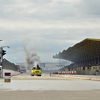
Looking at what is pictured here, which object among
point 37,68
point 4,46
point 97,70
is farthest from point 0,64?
point 97,70

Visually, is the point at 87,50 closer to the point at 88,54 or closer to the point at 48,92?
the point at 88,54

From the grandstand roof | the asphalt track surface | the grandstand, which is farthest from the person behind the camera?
the grandstand roof

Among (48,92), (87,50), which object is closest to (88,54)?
(87,50)

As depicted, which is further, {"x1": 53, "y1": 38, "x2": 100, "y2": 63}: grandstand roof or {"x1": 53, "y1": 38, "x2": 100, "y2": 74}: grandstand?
{"x1": 53, "y1": 38, "x2": 100, "y2": 63}: grandstand roof

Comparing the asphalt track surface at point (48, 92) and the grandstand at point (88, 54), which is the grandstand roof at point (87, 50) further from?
the asphalt track surface at point (48, 92)

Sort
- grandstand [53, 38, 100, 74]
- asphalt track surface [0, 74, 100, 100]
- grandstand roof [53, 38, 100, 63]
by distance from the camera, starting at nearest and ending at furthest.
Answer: asphalt track surface [0, 74, 100, 100]
grandstand [53, 38, 100, 74]
grandstand roof [53, 38, 100, 63]

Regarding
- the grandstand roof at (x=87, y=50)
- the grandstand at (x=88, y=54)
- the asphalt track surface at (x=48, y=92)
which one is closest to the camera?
the asphalt track surface at (x=48, y=92)

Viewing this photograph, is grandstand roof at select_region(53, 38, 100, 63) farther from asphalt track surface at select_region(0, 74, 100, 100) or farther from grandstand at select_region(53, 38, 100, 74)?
asphalt track surface at select_region(0, 74, 100, 100)

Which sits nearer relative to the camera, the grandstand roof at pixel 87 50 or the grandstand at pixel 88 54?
the grandstand at pixel 88 54

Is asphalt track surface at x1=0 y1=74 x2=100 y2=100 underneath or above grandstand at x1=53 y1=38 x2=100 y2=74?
underneath

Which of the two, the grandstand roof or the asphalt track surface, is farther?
the grandstand roof

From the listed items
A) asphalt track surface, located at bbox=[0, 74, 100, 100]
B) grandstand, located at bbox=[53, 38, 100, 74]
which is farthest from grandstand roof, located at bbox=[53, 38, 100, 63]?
asphalt track surface, located at bbox=[0, 74, 100, 100]

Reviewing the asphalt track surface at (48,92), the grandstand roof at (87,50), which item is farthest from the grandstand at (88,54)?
the asphalt track surface at (48,92)

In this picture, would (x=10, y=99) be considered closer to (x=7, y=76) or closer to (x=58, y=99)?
(x=58, y=99)
